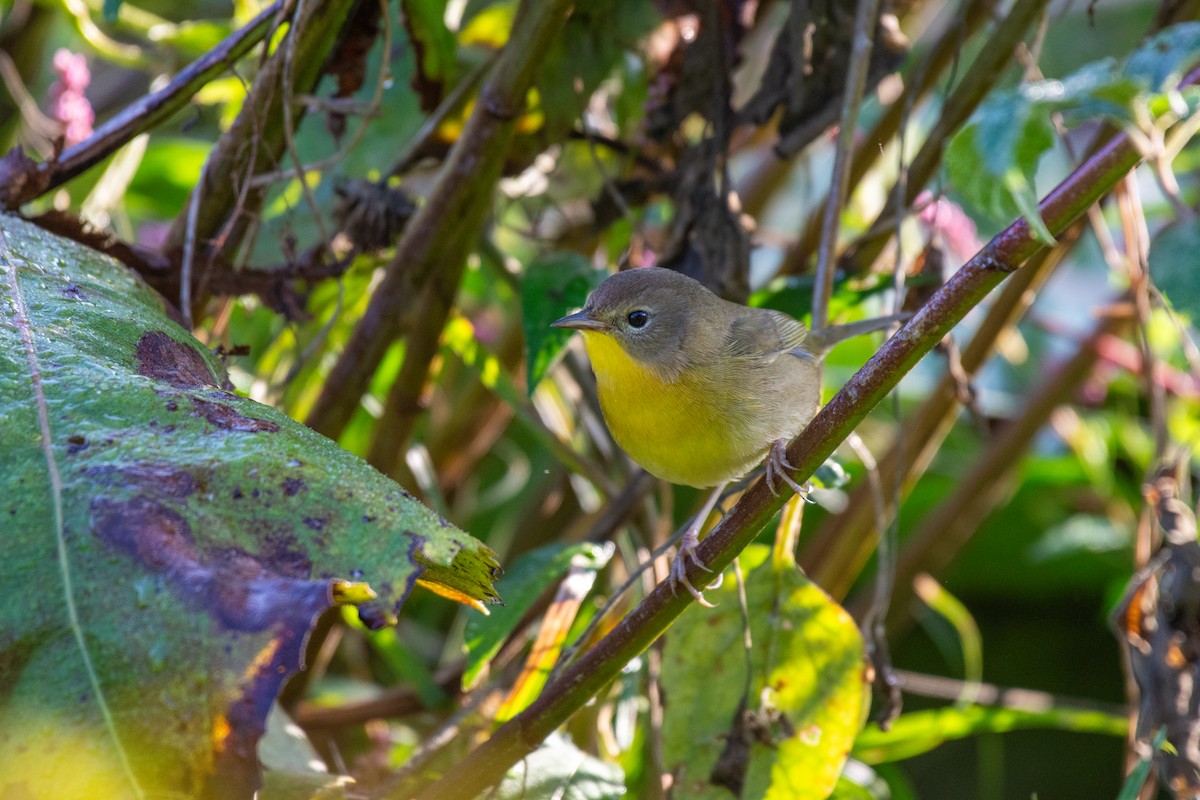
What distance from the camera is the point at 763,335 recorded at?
190cm

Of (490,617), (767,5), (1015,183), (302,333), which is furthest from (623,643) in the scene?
(767,5)

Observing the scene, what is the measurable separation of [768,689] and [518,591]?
36 cm

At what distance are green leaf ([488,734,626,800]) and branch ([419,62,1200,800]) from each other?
15cm

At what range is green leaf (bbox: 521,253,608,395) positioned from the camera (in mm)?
1654

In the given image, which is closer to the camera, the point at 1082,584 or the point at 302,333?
the point at 302,333

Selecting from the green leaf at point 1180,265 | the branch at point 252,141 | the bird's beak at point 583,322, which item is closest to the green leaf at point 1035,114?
the green leaf at point 1180,265

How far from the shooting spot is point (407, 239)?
1.59m

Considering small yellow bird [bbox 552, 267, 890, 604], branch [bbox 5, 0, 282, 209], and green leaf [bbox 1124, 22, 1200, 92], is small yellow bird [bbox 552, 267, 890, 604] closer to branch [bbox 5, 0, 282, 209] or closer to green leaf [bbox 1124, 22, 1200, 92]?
branch [bbox 5, 0, 282, 209]

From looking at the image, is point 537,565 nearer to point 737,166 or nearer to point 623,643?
point 623,643

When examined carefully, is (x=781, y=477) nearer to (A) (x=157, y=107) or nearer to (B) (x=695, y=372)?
(B) (x=695, y=372)

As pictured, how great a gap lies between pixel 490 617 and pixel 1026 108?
3.35 ft

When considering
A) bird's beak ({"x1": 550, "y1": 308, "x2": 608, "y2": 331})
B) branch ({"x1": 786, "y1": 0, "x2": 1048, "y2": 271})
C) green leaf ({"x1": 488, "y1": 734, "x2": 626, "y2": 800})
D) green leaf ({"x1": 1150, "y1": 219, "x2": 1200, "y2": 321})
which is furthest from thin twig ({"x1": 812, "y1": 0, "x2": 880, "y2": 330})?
green leaf ({"x1": 488, "y1": 734, "x2": 626, "y2": 800})

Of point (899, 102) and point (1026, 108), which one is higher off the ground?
point (899, 102)

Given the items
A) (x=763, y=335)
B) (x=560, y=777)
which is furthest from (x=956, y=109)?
(x=560, y=777)
